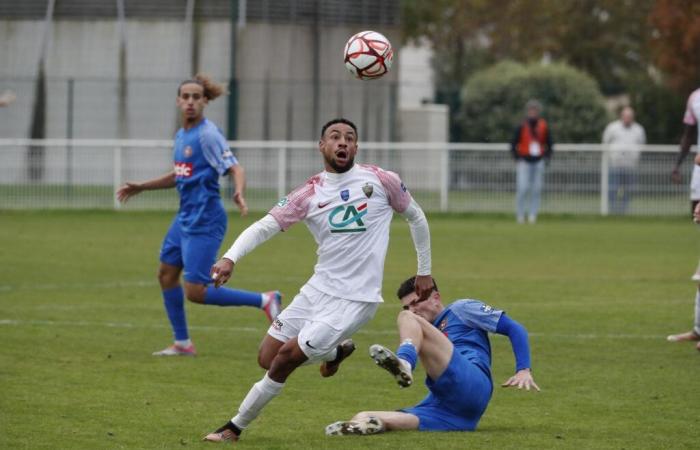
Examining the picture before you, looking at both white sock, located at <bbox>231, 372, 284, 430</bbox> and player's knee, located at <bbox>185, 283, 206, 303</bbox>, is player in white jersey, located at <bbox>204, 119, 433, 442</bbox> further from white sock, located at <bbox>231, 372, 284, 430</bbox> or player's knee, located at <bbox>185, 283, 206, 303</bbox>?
player's knee, located at <bbox>185, 283, 206, 303</bbox>

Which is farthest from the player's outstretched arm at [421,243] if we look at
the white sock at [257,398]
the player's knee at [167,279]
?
the player's knee at [167,279]

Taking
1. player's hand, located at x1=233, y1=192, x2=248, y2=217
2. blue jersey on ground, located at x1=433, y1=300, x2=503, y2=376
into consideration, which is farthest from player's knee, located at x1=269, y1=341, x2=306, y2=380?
player's hand, located at x1=233, y1=192, x2=248, y2=217

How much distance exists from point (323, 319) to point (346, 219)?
584 millimetres

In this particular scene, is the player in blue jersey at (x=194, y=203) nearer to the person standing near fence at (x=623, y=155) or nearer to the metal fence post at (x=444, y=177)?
the metal fence post at (x=444, y=177)

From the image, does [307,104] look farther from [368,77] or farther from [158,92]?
[368,77]

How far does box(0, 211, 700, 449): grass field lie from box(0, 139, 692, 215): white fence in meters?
6.26

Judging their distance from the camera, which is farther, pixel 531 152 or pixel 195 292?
pixel 531 152

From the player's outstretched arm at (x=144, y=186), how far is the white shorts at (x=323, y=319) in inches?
156

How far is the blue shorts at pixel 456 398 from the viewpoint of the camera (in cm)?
852

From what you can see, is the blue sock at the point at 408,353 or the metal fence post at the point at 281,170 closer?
the blue sock at the point at 408,353

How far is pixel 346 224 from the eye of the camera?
825 cm

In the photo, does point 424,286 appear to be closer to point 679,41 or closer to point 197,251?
point 197,251

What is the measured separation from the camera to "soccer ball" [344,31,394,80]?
392 inches

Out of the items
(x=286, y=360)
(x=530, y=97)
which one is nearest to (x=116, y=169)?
(x=530, y=97)
